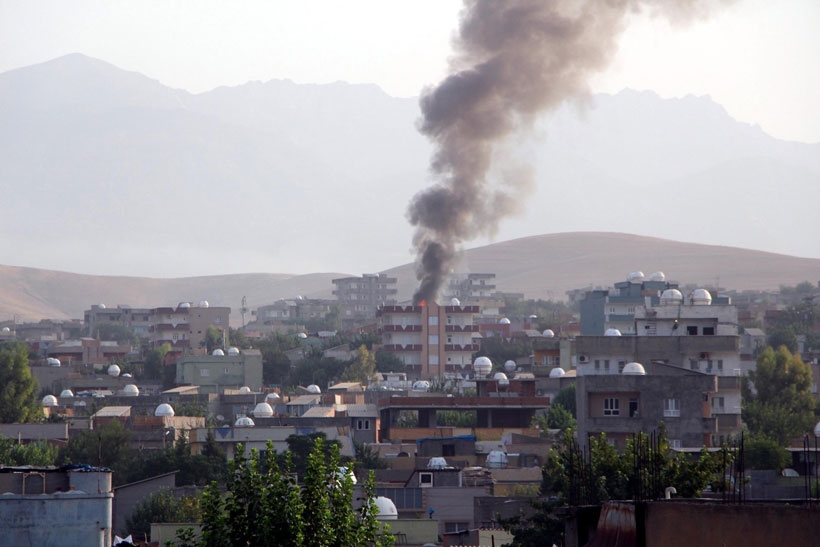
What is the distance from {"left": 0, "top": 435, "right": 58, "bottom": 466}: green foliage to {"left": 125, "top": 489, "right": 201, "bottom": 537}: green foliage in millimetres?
8284

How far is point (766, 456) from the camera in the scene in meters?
50.0

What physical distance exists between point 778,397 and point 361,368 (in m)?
36.0

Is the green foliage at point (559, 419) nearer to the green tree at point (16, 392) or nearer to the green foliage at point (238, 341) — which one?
the green tree at point (16, 392)

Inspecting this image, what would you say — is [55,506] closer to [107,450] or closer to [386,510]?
[386,510]

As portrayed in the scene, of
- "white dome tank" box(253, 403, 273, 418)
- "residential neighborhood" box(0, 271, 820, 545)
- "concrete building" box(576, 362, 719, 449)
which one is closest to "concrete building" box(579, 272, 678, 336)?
"residential neighborhood" box(0, 271, 820, 545)

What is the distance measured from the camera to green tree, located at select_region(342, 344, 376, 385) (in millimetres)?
101562

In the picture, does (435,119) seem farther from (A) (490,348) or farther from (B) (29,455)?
(B) (29,455)

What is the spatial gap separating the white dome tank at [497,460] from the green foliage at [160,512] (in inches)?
560

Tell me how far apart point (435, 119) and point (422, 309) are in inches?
528

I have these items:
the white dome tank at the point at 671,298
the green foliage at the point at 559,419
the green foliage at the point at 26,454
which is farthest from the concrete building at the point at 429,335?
the green foliage at the point at 26,454

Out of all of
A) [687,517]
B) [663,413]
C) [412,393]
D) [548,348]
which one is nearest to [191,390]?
[412,393]

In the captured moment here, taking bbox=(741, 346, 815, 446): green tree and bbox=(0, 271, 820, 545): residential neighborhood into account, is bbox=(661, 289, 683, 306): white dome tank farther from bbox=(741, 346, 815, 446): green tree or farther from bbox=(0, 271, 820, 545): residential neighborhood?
bbox=(741, 346, 815, 446): green tree

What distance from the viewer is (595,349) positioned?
210 ft

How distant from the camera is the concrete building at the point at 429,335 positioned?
111250mm
